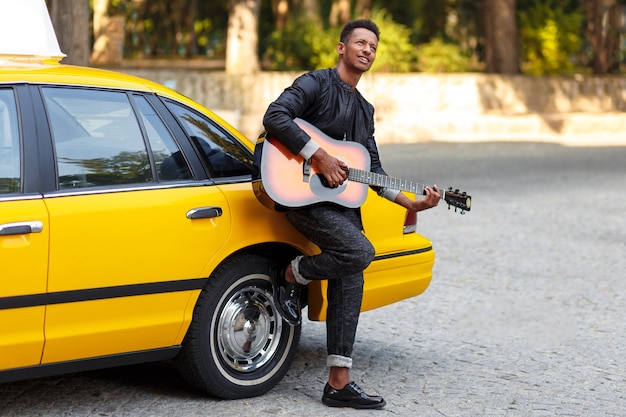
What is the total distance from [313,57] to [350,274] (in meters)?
22.6

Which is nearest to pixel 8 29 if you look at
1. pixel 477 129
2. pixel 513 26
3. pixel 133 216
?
pixel 133 216

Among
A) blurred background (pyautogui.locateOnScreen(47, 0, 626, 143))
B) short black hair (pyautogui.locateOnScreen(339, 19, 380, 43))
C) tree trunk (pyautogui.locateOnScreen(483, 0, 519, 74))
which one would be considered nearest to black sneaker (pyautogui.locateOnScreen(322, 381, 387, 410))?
short black hair (pyautogui.locateOnScreen(339, 19, 380, 43))

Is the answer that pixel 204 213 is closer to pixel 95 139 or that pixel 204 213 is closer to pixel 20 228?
pixel 95 139

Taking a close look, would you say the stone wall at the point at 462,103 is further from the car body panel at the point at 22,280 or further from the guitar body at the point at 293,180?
the car body panel at the point at 22,280

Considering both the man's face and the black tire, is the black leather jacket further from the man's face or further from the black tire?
the black tire

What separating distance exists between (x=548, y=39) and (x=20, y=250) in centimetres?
2798

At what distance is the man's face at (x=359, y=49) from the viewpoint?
554cm

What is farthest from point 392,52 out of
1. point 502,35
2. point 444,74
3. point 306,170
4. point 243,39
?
point 306,170

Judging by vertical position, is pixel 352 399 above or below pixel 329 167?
below

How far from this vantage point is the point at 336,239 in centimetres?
540

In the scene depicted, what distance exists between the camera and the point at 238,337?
553cm

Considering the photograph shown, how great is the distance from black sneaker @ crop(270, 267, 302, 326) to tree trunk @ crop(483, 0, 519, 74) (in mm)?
23772

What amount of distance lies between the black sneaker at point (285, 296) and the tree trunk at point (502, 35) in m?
23.8

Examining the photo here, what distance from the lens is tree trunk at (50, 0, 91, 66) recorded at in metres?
13.0
